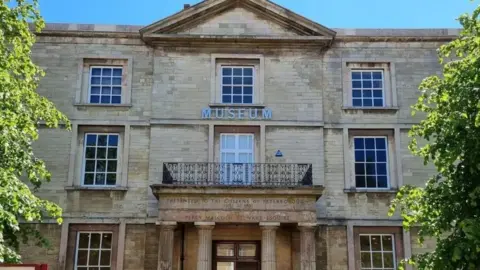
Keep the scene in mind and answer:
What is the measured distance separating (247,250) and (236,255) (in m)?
0.42

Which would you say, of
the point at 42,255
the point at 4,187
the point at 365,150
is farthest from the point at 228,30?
the point at 4,187

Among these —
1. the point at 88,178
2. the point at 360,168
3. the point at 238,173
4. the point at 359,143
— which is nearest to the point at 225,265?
the point at 238,173

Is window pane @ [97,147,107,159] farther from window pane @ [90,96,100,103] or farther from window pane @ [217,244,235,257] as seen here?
window pane @ [217,244,235,257]

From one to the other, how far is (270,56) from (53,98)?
8.05 m

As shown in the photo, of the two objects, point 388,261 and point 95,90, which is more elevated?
point 95,90

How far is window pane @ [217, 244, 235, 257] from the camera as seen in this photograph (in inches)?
786

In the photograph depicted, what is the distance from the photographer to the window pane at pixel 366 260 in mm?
19922

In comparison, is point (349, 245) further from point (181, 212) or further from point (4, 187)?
point (4, 187)

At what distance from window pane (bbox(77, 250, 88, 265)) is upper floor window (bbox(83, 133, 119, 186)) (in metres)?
2.34

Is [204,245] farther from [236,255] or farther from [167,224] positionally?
[236,255]

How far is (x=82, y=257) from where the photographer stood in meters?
19.7

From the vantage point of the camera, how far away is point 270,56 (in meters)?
21.6

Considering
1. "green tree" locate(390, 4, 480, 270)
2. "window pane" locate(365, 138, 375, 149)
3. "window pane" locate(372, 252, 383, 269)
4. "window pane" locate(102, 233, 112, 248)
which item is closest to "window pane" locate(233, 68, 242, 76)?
"window pane" locate(365, 138, 375, 149)

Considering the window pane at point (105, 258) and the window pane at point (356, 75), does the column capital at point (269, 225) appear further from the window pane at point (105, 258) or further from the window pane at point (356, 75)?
the window pane at point (356, 75)
